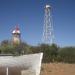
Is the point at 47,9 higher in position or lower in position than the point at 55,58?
higher

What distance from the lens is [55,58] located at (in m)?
32.0

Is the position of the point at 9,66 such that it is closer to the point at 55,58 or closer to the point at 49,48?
the point at 55,58

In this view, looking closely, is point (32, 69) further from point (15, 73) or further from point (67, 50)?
point (67, 50)

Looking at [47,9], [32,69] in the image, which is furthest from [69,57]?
[32,69]

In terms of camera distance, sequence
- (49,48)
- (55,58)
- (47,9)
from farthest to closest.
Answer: (47,9)
(49,48)
(55,58)

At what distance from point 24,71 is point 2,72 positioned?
3.45ft

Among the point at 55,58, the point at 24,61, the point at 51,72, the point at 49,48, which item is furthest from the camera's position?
the point at 49,48

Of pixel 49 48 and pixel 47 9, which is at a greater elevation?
pixel 47 9

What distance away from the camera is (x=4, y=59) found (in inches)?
559

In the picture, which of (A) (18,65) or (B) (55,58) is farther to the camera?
(B) (55,58)

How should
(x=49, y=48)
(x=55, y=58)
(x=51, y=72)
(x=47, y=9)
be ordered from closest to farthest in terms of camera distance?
(x=51, y=72) < (x=55, y=58) < (x=49, y=48) < (x=47, y=9)

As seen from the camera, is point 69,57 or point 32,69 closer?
point 32,69

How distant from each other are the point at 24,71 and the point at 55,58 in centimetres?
1774

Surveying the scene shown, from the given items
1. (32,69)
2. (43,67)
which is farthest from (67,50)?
(32,69)
